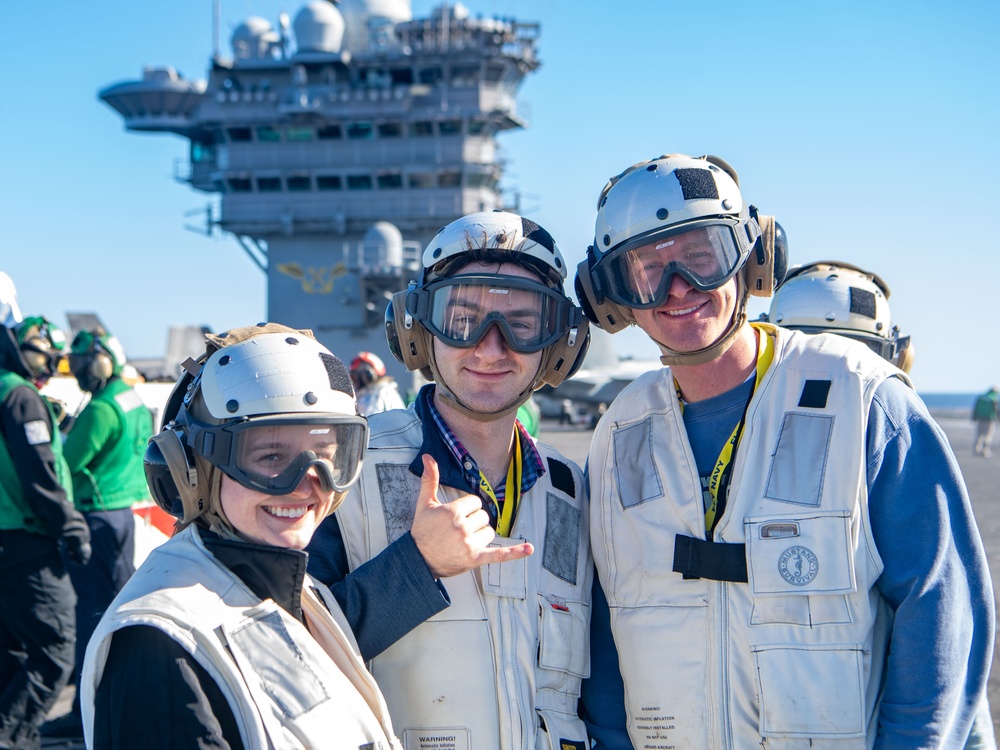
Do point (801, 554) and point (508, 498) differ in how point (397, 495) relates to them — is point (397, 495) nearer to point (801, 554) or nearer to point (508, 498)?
point (508, 498)

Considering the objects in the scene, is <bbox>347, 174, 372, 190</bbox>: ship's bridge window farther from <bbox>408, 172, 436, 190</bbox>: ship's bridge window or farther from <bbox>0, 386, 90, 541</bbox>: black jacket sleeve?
<bbox>0, 386, 90, 541</bbox>: black jacket sleeve

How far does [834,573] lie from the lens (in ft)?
8.34

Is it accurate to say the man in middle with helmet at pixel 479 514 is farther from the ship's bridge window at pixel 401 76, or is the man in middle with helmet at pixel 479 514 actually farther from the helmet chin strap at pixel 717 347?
the ship's bridge window at pixel 401 76

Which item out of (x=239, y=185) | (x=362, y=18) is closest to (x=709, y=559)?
(x=239, y=185)

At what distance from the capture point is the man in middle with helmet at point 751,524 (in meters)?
2.50

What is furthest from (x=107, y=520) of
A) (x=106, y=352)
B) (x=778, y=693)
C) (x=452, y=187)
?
(x=452, y=187)

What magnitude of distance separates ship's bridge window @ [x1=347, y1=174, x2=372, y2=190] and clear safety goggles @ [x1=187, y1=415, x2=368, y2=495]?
35242 millimetres

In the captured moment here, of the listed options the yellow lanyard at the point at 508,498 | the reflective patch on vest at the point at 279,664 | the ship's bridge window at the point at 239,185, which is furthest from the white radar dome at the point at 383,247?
the reflective patch on vest at the point at 279,664

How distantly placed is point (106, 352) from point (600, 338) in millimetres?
35071

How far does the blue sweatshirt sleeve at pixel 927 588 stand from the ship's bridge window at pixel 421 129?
1369 inches

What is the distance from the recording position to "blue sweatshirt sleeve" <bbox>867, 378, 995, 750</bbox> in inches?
95.5

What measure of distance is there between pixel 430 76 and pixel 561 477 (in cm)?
3544

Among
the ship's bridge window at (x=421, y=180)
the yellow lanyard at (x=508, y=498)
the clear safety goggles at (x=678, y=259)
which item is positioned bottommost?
the yellow lanyard at (x=508, y=498)

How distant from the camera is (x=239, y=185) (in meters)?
37.2
